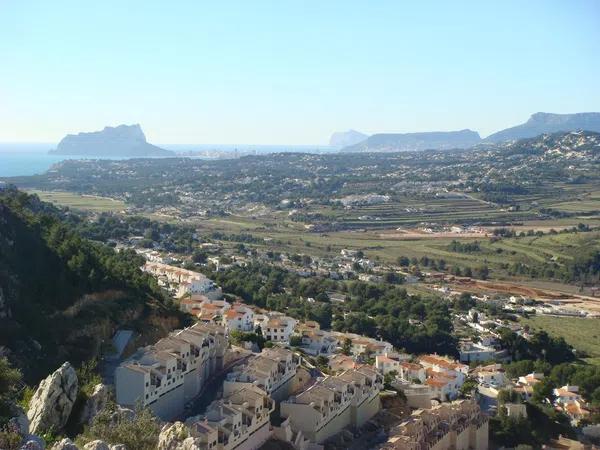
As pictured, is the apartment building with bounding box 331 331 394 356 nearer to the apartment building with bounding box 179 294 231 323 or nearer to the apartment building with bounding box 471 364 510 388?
the apartment building with bounding box 471 364 510 388

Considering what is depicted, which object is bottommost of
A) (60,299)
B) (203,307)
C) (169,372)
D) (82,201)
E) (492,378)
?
(82,201)

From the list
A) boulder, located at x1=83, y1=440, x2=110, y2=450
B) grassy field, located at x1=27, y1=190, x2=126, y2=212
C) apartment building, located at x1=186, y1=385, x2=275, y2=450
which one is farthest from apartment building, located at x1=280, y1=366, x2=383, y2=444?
grassy field, located at x1=27, y1=190, x2=126, y2=212

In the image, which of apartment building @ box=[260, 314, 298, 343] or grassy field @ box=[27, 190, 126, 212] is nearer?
apartment building @ box=[260, 314, 298, 343]

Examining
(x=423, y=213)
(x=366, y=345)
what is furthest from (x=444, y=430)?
(x=423, y=213)

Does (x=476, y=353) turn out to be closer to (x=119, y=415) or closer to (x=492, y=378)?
(x=492, y=378)

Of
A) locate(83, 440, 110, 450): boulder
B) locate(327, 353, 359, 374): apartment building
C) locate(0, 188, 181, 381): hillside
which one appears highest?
locate(83, 440, 110, 450): boulder

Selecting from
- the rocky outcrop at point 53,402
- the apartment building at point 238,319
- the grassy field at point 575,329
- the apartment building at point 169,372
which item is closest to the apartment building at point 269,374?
the apartment building at point 169,372

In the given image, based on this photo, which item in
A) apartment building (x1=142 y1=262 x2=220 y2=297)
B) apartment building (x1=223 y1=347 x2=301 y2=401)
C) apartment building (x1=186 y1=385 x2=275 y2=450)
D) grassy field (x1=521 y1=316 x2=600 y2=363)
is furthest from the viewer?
grassy field (x1=521 y1=316 x2=600 y2=363)

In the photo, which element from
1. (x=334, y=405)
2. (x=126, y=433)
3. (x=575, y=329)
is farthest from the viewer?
(x=575, y=329)
